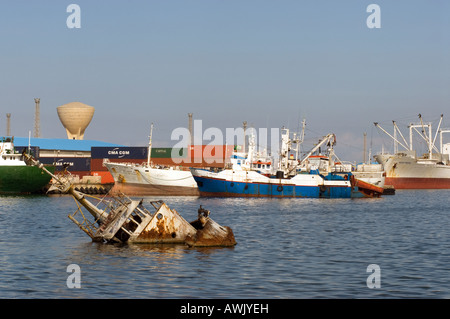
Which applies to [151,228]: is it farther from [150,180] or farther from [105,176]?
[105,176]

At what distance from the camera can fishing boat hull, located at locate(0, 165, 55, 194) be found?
98.3m

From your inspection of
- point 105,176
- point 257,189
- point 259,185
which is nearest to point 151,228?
point 257,189

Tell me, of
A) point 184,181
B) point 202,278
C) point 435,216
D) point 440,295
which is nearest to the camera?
point 440,295

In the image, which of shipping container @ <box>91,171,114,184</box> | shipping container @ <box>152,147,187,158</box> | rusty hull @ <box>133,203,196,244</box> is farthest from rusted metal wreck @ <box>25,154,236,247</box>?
shipping container @ <box>152,147,187,158</box>

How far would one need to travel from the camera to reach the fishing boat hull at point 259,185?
93.3 meters

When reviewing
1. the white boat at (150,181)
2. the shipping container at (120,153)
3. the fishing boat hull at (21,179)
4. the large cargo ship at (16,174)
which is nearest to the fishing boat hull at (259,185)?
the white boat at (150,181)

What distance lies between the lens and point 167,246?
33969 millimetres

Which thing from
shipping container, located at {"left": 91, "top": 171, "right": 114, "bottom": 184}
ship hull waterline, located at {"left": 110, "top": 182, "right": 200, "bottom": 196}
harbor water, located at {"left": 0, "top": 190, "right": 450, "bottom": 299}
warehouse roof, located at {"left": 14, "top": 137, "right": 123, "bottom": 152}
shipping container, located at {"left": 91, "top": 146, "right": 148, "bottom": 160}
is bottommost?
harbor water, located at {"left": 0, "top": 190, "right": 450, "bottom": 299}

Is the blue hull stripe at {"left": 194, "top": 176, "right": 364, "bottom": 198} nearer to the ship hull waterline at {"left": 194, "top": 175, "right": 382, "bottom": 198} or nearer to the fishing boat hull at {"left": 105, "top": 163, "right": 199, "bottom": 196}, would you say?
the ship hull waterline at {"left": 194, "top": 175, "right": 382, "bottom": 198}

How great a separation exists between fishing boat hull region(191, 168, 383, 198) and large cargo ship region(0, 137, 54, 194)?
27338mm
